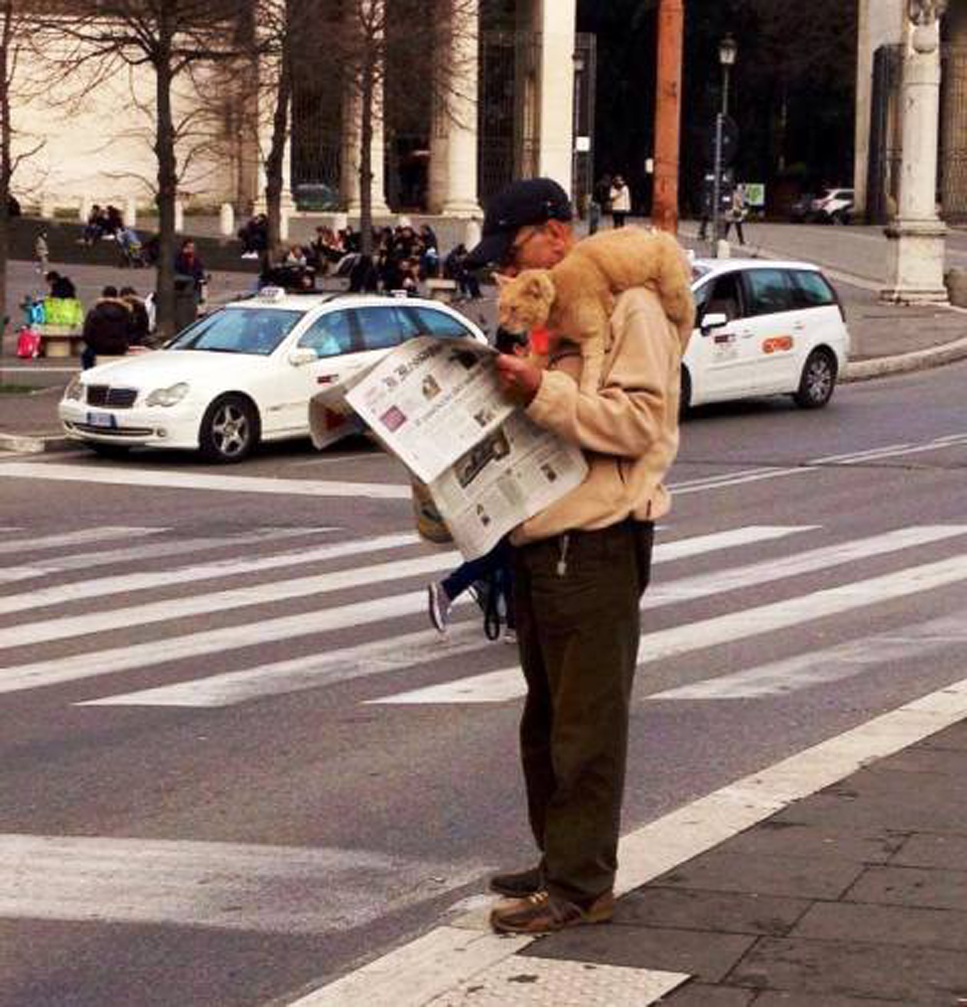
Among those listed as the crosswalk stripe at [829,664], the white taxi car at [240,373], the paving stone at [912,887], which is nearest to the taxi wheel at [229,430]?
the white taxi car at [240,373]

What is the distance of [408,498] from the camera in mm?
20219

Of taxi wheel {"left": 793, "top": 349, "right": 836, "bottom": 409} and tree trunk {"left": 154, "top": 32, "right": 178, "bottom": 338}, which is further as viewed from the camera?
tree trunk {"left": 154, "top": 32, "right": 178, "bottom": 338}

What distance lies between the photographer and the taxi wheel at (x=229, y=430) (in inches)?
915

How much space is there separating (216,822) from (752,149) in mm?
94522

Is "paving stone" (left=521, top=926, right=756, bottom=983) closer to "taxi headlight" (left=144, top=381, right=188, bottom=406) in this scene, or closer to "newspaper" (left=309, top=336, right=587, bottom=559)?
"newspaper" (left=309, top=336, right=587, bottom=559)

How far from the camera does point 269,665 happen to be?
478 inches

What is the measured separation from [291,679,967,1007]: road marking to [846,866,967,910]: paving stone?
578mm

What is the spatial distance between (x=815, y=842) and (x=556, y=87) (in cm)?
6966

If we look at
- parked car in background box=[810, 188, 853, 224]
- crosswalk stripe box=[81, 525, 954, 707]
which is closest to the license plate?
crosswalk stripe box=[81, 525, 954, 707]

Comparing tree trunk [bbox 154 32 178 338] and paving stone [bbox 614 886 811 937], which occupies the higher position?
tree trunk [bbox 154 32 178 338]

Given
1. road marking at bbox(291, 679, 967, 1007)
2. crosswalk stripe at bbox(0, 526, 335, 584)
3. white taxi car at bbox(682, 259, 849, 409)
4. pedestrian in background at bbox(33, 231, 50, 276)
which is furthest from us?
pedestrian in background at bbox(33, 231, 50, 276)

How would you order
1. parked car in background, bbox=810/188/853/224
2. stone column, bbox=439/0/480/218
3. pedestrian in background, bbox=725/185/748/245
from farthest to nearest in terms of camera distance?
parked car in background, bbox=810/188/853/224 → pedestrian in background, bbox=725/185/748/245 → stone column, bbox=439/0/480/218

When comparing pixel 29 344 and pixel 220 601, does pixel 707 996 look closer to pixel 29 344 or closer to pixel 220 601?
pixel 220 601

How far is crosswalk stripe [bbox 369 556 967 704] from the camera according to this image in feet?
37.1
